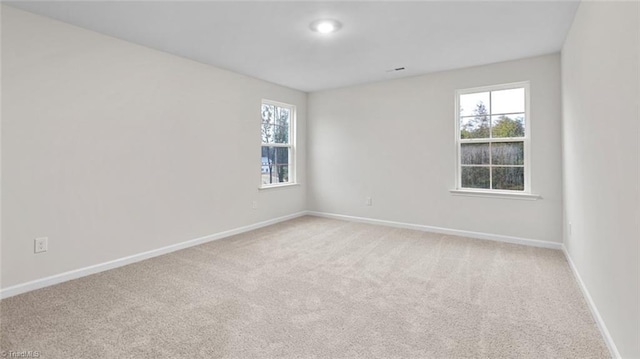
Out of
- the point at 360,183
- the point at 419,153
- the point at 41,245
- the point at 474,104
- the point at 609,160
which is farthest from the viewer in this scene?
the point at 360,183

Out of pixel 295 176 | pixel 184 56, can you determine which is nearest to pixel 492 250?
pixel 295 176

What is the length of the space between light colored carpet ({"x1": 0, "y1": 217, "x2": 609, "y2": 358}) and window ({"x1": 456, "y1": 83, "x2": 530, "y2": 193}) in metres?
0.99

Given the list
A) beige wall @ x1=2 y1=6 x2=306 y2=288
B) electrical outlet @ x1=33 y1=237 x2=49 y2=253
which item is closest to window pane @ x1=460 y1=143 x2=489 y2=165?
beige wall @ x1=2 y1=6 x2=306 y2=288

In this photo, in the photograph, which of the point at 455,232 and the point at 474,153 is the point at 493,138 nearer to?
the point at 474,153

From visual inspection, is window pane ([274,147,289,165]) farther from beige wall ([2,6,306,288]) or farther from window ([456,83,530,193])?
window ([456,83,530,193])

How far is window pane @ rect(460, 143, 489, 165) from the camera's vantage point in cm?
418

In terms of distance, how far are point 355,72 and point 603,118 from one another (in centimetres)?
301

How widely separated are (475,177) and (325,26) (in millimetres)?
2871

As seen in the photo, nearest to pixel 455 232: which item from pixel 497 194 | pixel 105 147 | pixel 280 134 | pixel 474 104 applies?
pixel 497 194

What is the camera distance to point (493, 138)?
4.10 metres

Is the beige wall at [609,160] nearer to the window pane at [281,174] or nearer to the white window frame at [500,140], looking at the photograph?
the white window frame at [500,140]

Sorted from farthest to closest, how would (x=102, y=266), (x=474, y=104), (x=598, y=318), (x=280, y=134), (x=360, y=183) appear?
1. (x=280, y=134)
2. (x=360, y=183)
3. (x=474, y=104)
4. (x=102, y=266)
5. (x=598, y=318)

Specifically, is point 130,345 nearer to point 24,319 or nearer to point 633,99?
point 24,319

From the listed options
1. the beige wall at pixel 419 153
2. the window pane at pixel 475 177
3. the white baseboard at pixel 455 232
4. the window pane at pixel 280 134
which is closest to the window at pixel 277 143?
the window pane at pixel 280 134
